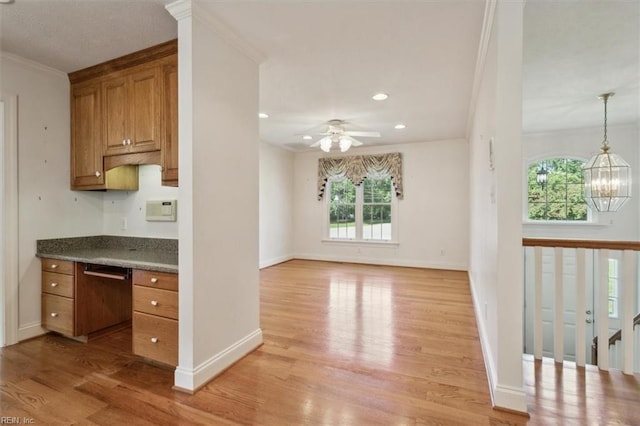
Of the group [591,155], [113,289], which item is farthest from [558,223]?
[113,289]

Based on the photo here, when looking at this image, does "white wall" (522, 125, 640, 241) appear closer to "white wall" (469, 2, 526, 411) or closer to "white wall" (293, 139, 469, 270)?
"white wall" (293, 139, 469, 270)

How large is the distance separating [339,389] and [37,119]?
3626 mm

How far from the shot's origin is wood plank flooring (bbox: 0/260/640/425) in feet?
5.98

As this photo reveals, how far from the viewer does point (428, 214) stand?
628cm

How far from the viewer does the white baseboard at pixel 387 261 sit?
6.08m

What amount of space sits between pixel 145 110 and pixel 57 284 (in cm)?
182

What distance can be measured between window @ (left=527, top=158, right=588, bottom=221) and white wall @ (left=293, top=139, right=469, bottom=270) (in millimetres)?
1316

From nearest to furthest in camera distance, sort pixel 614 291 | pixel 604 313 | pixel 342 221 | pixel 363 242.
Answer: pixel 604 313
pixel 614 291
pixel 363 242
pixel 342 221

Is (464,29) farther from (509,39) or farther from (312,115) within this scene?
(312,115)

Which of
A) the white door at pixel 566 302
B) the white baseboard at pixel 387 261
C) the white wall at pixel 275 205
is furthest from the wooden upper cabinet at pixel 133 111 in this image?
the white door at pixel 566 302

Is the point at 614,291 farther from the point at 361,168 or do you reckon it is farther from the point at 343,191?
the point at 343,191

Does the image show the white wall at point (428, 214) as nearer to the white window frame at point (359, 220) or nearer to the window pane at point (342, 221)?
the white window frame at point (359, 220)

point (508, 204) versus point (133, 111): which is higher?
point (133, 111)

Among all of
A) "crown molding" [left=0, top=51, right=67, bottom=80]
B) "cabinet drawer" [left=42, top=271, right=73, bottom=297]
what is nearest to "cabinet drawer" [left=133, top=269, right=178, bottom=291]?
"cabinet drawer" [left=42, top=271, right=73, bottom=297]
